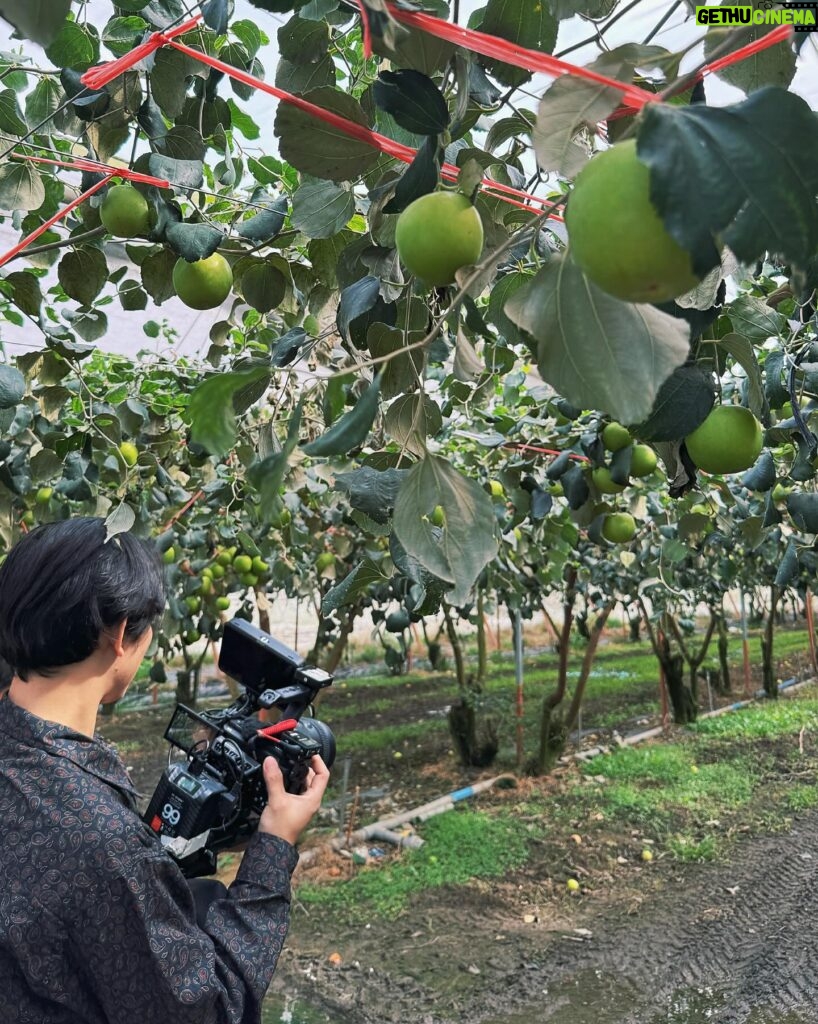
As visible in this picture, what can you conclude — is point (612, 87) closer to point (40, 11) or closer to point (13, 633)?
point (40, 11)

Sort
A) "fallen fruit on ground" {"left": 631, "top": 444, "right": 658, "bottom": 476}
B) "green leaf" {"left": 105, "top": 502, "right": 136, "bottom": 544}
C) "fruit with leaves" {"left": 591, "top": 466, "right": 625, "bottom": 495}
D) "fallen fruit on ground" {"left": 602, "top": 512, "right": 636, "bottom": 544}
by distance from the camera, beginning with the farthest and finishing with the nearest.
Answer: "fallen fruit on ground" {"left": 602, "top": 512, "right": 636, "bottom": 544}, "fruit with leaves" {"left": 591, "top": 466, "right": 625, "bottom": 495}, "fallen fruit on ground" {"left": 631, "top": 444, "right": 658, "bottom": 476}, "green leaf" {"left": 105, "top": 502, "right": 136, "bottom": 544}

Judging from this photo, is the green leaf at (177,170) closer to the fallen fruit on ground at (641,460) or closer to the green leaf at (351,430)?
the green leaf at (351,430)

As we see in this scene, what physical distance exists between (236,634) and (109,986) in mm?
665

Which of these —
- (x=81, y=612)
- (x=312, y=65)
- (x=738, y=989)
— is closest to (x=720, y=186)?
(x=312, y=65)

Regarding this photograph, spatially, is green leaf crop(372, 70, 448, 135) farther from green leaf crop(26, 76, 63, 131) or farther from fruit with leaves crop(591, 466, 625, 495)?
fruit with leaves crop(591, 466, 625, 495)

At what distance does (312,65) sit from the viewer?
34.2 inches

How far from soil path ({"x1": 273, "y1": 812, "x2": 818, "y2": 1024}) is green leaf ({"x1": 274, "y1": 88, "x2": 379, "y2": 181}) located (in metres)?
3.08

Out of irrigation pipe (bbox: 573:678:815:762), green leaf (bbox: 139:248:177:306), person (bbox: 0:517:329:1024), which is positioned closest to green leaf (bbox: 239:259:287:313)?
green leaf (bbox: 139:248:177:306)

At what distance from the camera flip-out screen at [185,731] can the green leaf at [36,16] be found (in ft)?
3.82

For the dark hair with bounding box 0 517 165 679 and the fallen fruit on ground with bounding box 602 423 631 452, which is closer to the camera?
the dark hair with bounding box 0 517 165 679

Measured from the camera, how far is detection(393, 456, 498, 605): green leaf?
23.1 inches

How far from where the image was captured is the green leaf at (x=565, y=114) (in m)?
0.49

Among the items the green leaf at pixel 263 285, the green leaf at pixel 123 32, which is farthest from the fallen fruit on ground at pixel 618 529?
the green leaf at pixel 123 32

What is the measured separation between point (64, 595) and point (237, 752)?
40 centimetres
